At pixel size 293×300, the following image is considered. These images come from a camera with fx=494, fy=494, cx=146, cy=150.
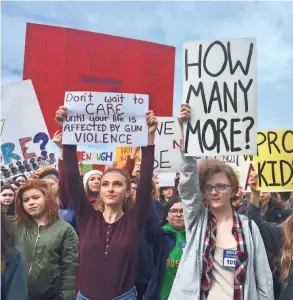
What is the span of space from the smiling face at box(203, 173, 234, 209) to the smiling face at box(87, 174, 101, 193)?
6.30 feet

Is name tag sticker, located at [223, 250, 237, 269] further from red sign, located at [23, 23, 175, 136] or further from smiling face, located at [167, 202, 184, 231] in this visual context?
red sign, located at [23, 23, 175, 136]

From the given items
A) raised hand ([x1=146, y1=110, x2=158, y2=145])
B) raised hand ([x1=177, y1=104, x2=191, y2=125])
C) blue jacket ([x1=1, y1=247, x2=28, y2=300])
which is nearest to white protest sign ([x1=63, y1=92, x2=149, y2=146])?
raised hand ([x1=146, y1=110, x2=158, y2=145])

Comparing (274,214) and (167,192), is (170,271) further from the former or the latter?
(167,192)

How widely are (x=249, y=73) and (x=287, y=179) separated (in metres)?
1.33

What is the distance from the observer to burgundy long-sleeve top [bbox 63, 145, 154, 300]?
3.11m

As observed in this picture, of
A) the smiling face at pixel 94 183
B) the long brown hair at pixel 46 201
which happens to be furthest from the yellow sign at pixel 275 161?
the long brown hair at pixel 46 201

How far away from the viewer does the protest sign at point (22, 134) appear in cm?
555

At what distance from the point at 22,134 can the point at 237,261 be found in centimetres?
358

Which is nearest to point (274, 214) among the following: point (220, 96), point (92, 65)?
point (220, 96)

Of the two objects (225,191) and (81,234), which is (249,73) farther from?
(81,234)

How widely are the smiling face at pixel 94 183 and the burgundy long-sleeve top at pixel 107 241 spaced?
1395 mm

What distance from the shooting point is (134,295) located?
316 centimetres

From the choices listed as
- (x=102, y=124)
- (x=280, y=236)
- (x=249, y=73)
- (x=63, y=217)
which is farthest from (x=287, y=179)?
(x=63, y=217)

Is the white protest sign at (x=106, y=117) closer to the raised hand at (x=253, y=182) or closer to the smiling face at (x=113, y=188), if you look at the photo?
the smiling face at (x=113, y=188)
